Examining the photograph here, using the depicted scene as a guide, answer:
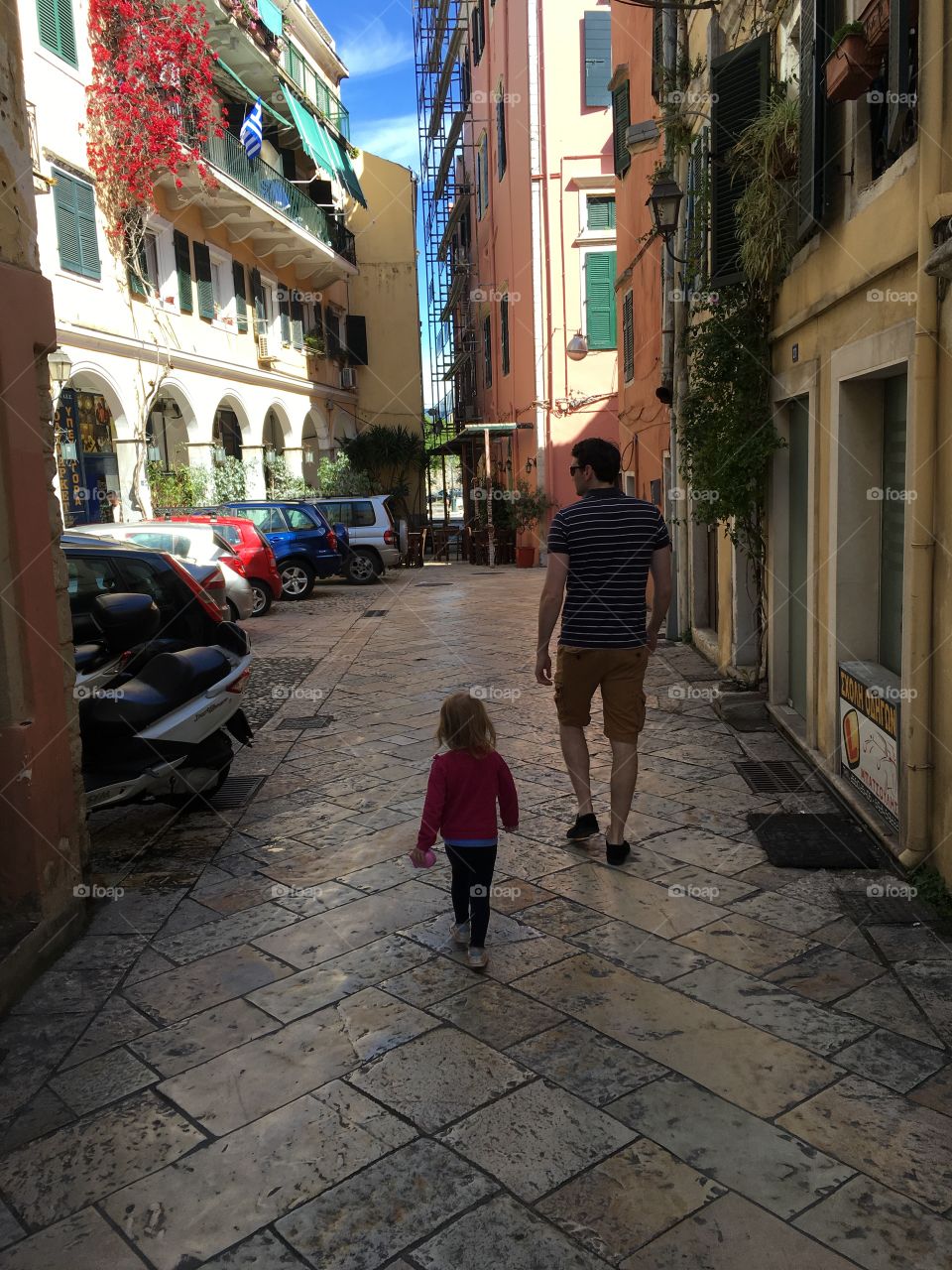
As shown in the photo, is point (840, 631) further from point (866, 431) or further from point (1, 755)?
point (1, 755)

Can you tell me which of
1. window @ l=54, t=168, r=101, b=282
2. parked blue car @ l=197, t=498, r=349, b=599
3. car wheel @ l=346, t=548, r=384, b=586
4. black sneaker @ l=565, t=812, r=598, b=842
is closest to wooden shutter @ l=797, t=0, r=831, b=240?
black sneaker @ l=565, t=812, r=598, b=842

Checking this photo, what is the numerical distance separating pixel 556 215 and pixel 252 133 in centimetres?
661

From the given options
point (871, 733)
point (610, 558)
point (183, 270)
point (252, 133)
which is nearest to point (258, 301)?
point (252, 133)

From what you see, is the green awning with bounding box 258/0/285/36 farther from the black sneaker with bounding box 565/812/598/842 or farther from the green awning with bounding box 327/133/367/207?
the black sneaker with bounding box 565/812/598/842

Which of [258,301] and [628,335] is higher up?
[258,301]

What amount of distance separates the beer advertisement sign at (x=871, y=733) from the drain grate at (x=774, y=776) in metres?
0.36

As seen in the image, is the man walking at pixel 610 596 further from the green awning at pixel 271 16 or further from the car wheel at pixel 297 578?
the green awning at pixel 271 16

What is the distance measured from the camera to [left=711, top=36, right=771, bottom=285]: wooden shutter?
734cm

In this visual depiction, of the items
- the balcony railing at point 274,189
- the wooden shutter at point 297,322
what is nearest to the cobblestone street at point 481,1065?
the balcony railing at point 274,189

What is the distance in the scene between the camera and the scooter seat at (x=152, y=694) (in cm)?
536

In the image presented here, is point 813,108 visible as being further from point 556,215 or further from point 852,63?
point 556,215

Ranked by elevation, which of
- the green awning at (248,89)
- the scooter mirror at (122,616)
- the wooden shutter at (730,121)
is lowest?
the scooter mirror at (122,616)

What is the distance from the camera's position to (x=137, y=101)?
57.0ft

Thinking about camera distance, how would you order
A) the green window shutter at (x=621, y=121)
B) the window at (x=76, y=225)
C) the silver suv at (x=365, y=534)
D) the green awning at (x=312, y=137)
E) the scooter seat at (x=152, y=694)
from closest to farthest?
the scooter seat at (x=152, y=694), the green window shutter at (x=621, y=121), the window at (x=76, y=225), the silver suv at (x=365, y=534), the green awning at (x=312, y=137)
